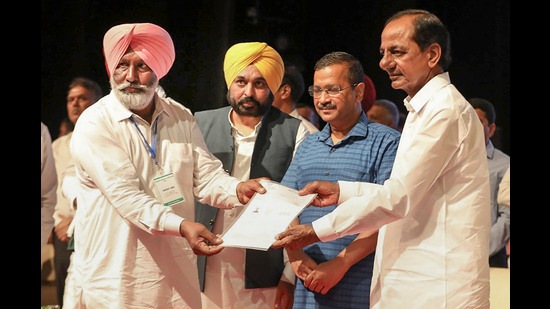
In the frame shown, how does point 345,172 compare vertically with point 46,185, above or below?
above

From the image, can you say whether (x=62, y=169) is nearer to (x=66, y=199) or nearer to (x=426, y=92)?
(x=66, y=199)

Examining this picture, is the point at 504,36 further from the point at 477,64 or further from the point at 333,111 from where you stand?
the point at 333,111

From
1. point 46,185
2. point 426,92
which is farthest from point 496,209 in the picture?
point 46,185

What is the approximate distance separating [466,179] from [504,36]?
14.3 feet

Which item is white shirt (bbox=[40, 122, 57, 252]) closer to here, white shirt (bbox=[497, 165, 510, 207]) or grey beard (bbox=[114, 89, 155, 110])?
grey beard (bbox=[114, 89, 155, 110])

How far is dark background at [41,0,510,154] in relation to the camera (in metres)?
7.21

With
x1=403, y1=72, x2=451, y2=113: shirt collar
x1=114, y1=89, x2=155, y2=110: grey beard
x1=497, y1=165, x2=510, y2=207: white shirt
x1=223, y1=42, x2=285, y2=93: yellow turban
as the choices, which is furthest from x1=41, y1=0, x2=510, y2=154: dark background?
x1=403, y1=72, x2=451, y2=113: shirt collar

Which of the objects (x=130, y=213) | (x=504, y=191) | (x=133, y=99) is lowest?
(x=504, y=191)

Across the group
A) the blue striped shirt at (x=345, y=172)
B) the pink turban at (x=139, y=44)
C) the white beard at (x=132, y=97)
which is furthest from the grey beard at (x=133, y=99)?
the blue striped shirt at (x=345, y=172)

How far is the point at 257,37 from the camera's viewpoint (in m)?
7.96

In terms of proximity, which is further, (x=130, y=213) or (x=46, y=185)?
(x=46, y=185)

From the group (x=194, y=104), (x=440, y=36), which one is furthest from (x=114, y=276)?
(x=194, y=104)

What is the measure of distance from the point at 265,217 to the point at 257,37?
4517mm

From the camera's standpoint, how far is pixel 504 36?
24.2 ft
